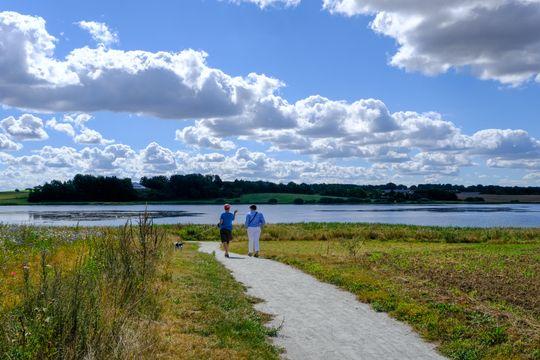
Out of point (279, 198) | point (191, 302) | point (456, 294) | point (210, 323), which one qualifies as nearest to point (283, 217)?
point (279, 198)

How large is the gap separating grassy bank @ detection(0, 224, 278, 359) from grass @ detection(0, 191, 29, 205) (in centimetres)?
13631

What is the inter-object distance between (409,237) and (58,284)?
113 feet

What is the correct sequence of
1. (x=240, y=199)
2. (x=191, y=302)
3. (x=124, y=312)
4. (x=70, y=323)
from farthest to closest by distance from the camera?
(x=240, y=199) → (x=191, y=302) → (x=124, y=312) → (x=70, y=323)

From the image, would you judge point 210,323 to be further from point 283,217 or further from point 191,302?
point 283,217

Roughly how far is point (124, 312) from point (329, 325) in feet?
12.3

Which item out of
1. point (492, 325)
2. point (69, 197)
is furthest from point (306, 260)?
point (69, 197)

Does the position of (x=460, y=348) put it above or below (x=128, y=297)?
below

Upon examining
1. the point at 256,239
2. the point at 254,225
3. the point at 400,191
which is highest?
the point at 400,191

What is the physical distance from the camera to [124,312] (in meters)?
7.19

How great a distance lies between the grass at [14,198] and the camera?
139m

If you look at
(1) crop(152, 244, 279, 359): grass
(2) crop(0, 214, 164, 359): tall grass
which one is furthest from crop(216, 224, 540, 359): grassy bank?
(2) crop(0, 214, 164, 359): tall grass

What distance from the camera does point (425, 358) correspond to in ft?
25.3

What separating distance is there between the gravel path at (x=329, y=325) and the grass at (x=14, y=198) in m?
138

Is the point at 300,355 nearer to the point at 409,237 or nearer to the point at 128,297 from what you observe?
the point at 128,297
